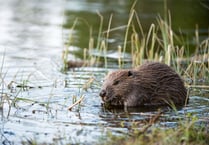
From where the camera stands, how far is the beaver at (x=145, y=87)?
6672mm

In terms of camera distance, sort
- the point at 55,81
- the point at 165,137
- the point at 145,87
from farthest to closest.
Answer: the point at 55,81 → the point at 145,87 → the point at 165,137

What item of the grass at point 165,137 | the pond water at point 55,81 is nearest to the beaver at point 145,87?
the pond water at point 55,81

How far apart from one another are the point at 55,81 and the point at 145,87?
1298 millimetres

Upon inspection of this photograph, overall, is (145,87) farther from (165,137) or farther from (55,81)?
(165,137)

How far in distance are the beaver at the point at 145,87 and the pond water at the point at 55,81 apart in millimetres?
208

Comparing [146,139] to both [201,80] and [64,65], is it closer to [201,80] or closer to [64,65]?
[201,80]

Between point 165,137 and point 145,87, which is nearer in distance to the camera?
point 165,137

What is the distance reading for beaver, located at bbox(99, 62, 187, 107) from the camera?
263 inches

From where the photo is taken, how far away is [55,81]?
748 cm

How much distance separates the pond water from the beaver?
21cm

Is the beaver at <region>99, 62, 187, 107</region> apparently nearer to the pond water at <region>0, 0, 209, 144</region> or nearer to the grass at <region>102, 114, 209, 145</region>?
the pond water at <region>0, 0, 209, 144</region>

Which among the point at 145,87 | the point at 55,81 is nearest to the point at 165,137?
the point at 145,87

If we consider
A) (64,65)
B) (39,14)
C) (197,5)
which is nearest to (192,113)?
(64,65)

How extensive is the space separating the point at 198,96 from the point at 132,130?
2.00 meters
